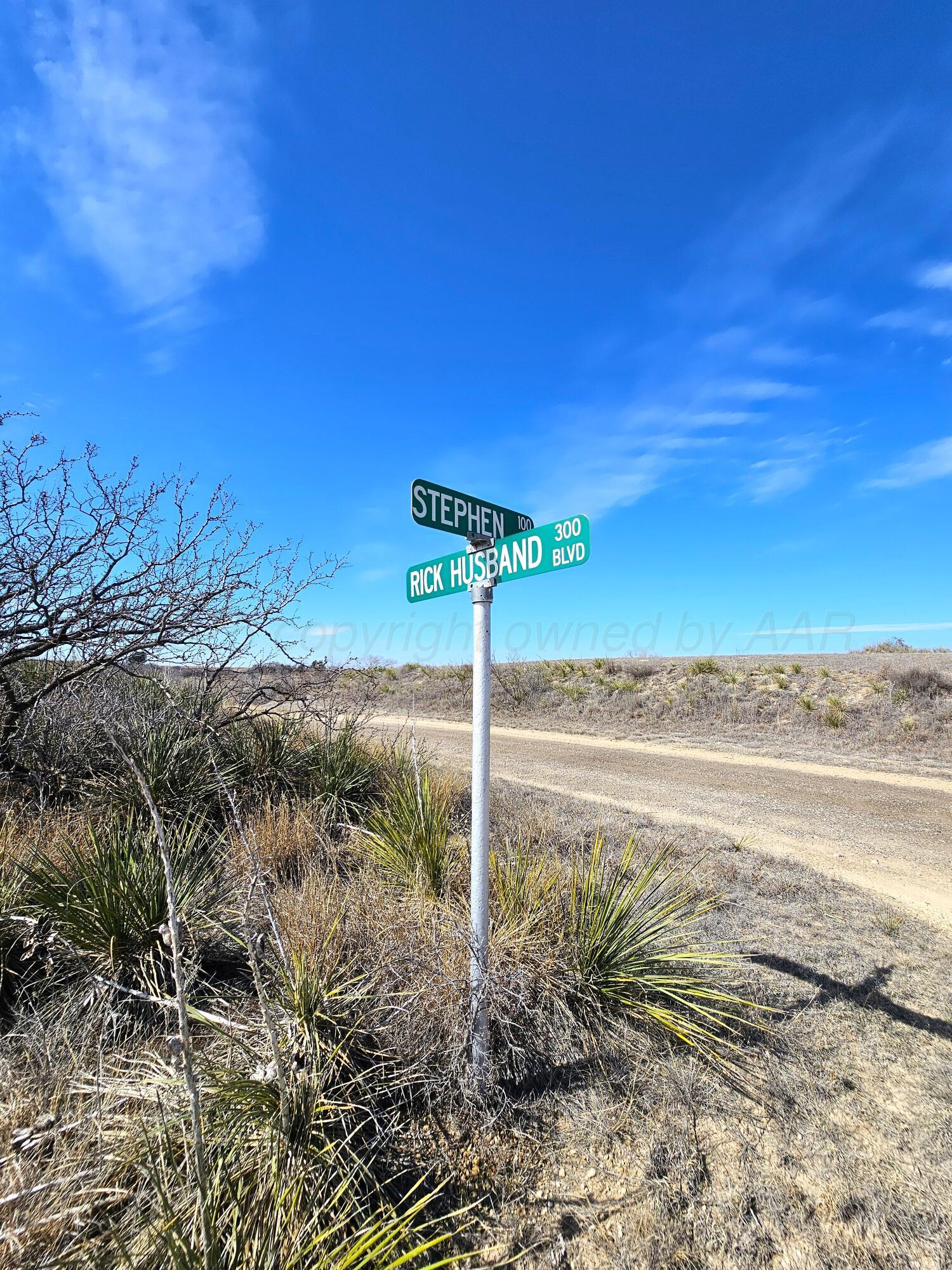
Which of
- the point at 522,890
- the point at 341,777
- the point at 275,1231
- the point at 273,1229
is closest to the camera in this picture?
the point at 275,1231

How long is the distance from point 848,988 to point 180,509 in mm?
6281

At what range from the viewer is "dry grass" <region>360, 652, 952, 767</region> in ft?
43.4

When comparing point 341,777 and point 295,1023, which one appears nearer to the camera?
point 295,1023

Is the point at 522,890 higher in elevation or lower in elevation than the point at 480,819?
lower

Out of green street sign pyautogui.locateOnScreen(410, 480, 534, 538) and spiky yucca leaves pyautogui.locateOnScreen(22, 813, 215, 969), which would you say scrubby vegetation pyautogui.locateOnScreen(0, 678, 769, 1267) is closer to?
spiky yucca leaves pyautogui.locateOnScreen(22, 813, 215, 969)

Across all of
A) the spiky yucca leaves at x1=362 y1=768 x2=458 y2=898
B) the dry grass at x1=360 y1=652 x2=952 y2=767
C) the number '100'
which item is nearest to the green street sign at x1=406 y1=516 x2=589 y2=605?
the number '100'

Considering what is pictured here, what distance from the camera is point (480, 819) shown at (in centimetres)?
273

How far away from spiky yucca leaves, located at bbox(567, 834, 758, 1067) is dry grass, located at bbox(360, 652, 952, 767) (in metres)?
4.76

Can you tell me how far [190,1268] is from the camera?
1.48m

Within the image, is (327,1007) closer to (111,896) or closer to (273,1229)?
(273,1229)

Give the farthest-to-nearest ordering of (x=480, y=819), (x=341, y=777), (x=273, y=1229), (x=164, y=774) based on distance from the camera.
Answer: (x=341, y=777), (x=164, y=774), (x=480, y=819), (x=273, y=1229)

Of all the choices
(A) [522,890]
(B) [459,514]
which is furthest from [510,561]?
(A) [522,890]

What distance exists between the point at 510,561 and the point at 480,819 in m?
1.19

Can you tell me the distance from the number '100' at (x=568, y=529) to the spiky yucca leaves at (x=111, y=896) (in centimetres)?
264
